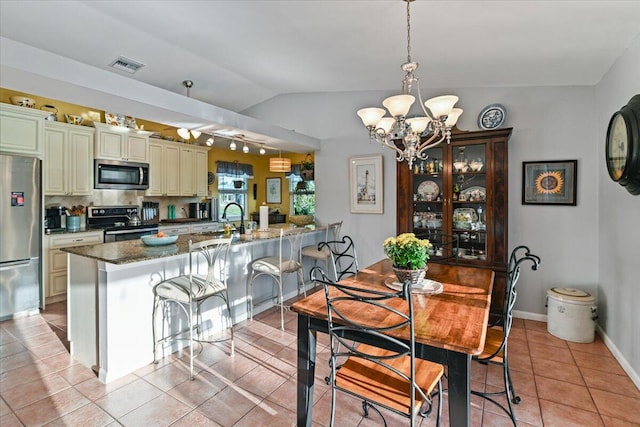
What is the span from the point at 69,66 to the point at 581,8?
3.43 meters

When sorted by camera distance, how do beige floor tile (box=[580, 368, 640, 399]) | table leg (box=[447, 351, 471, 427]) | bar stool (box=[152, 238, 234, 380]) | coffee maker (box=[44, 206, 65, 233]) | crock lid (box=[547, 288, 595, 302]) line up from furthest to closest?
coffee maker (box=[44, 206, 65, 233]) → crock lid (box=[547, 288, 595, 302]) → bar stool (box=[152, 238, 234, 380]) → beige floor tile (box=[580, 368, 640, 399]) → table leg (box=[447, 351, 471, 427])

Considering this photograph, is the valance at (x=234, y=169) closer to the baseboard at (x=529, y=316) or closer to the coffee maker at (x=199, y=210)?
the coffee maker at (x=199, y=210)

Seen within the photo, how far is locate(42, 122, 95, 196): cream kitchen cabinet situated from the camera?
3.98 meters

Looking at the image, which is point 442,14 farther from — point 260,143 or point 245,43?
point 260,143

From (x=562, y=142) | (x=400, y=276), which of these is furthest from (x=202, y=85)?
(x=562, y=142)

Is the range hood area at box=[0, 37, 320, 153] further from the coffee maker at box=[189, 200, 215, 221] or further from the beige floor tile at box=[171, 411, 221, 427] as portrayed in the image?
the coffee maker at box=[189, 200, 215, 221]

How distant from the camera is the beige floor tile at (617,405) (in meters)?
1.97

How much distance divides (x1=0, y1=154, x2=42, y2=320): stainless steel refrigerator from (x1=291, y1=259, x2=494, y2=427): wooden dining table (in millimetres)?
3619

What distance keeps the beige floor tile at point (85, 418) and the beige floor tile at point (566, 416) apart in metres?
2.71

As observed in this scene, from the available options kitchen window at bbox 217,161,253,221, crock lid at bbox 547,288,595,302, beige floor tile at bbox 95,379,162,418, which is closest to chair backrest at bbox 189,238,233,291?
beige floor tile at bbox 95,379,162,418

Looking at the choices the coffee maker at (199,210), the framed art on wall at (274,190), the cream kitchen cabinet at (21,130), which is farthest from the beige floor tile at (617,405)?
the framed art on wall at (274,190)

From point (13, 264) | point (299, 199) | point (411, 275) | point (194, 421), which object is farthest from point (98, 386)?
point (299, 199)

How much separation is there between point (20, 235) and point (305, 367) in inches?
151

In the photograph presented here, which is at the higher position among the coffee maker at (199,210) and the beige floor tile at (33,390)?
the coffee maker at (199,210)
